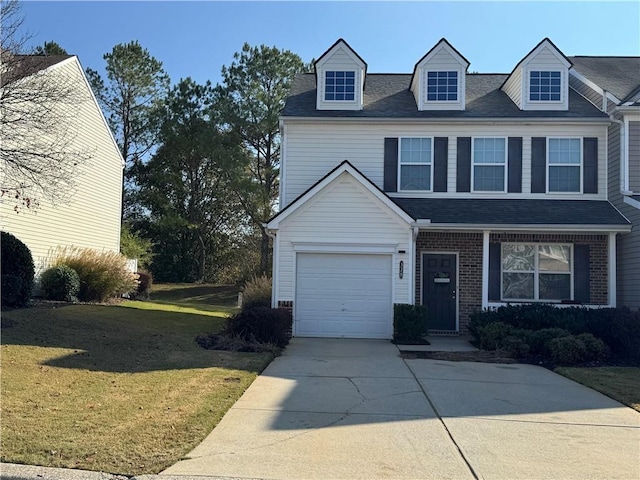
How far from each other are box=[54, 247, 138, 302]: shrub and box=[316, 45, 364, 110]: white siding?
337 inches

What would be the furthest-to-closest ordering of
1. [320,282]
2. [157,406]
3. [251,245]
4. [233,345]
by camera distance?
[251,245]
[320,282]
[233,345]
[157,406]

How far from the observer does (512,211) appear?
610 inches

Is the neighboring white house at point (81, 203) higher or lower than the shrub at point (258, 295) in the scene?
higher

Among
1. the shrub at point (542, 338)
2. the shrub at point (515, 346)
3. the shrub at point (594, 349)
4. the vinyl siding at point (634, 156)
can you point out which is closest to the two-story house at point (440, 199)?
the vinyl siding at point (634, 156)

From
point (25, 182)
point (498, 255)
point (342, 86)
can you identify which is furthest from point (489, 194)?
point (25, 182)

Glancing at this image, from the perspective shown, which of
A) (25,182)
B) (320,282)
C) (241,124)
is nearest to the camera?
(320,282)

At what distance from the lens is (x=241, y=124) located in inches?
1368

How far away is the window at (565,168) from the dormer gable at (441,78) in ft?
10.6

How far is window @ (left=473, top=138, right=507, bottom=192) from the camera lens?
1639 cm

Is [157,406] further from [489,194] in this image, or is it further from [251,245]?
[251,245]

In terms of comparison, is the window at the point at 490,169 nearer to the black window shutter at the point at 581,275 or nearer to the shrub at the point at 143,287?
the black window shutter at the point at 581,275

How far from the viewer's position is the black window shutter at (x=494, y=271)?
15547mm

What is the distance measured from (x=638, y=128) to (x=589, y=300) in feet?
16.1

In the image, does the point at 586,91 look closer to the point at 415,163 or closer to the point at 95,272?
the point at 415,163
